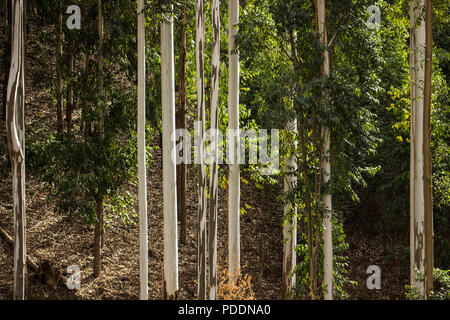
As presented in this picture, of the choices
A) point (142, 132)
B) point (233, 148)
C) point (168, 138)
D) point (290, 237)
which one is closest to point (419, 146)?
point (290, 237)

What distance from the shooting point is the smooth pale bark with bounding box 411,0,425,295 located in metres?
8.75

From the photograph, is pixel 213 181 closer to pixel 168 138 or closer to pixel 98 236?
pixel 168 138

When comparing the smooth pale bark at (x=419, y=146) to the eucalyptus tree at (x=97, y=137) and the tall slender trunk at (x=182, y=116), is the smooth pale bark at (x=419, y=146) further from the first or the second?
the eucalyptus tree at (x=97, y=137)

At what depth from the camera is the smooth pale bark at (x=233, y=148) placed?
953 centimetres

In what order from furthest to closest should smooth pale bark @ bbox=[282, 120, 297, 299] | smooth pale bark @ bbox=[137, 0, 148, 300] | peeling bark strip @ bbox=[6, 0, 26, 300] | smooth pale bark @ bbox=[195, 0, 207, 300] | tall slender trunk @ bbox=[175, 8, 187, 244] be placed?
tall slender trunk @ bbox=[175, 8, 187, 244]
smooth pale bark @ bbox=[282, 120, 297, 299]
smooth pale bark @ bbox=[137, 0, 148, 300]
smooth pale bark @ bbox=[195, 0, 207, 300]
peeling bark strip @ bbox=[6, 0, 26, 300]

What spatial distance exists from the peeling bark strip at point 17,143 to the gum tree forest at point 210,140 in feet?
0.07

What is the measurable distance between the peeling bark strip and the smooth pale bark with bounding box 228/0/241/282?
3.72m

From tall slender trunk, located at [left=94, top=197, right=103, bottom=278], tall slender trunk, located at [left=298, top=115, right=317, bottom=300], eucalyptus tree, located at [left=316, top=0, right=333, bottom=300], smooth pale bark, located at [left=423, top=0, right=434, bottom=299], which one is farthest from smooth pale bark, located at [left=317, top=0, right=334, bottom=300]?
tall slender trunk, located at [left=94, top=197, right=103, bottom=278]

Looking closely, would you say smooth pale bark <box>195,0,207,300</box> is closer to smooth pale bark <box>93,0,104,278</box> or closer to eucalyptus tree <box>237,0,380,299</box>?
eucalyptus tree <box>237,0,380,299</box>

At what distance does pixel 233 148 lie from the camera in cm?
976

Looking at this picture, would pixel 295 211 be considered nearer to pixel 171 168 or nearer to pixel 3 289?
pixel 171 168

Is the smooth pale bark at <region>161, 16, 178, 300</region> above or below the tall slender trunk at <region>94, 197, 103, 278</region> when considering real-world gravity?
above

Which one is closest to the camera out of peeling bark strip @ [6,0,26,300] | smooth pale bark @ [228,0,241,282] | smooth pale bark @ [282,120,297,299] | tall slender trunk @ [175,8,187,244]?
peeling bark strip @ [6,0,26,300]
